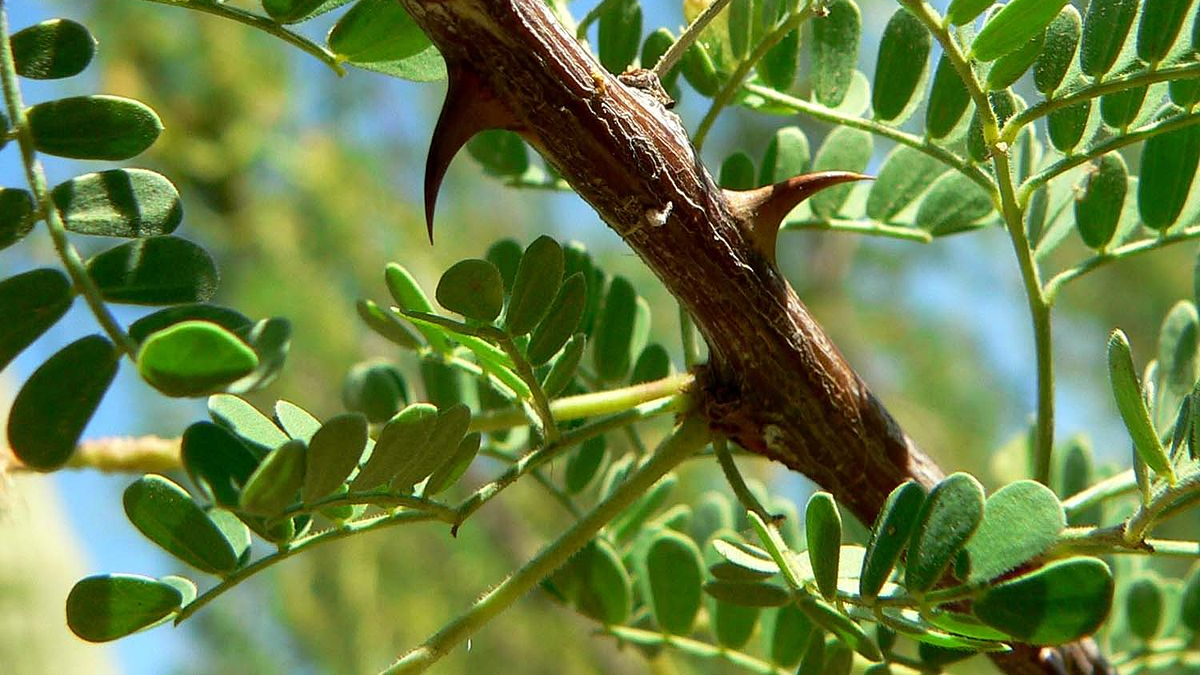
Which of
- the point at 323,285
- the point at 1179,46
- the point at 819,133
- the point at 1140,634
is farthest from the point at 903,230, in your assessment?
the point at 819,133

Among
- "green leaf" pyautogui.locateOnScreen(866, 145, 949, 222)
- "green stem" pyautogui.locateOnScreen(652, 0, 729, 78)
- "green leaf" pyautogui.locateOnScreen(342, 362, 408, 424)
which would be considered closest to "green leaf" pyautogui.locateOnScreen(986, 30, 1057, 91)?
"green stem" pyautogui.locateOnScreen(652, 0, 729, 78)

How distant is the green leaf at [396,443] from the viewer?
0.48 metres

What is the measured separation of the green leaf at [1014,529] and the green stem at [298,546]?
0.80ft

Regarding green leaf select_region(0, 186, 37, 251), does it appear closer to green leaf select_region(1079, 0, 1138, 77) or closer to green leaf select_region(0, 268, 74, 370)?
green leaf select_region(0, 268, 74, 370)

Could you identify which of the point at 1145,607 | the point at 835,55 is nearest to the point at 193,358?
the point at 835,55

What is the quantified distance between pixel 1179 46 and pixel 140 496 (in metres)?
0.53

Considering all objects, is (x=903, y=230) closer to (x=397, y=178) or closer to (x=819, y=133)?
(x=397, y=178)

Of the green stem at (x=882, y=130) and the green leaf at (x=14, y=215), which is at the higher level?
the green stem at (x=882, y=130)

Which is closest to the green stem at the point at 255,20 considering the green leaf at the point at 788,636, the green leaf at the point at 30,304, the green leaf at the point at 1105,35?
the green leaf at the point at 30,304

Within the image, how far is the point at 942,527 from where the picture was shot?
0.47m

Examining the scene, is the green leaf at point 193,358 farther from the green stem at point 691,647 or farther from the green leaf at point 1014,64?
the green stem at point 691,647

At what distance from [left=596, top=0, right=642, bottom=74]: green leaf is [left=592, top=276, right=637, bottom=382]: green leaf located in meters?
0.16

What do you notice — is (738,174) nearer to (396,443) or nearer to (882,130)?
(882,130)

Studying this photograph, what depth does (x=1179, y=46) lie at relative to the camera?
54cm
